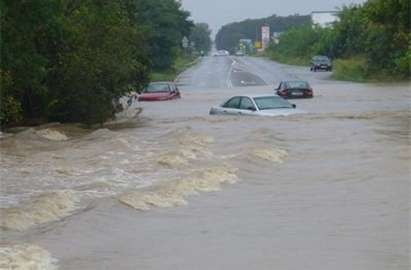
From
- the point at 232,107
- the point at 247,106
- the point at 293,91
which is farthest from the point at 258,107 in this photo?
the point at 293,91

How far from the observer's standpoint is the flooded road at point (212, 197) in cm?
991

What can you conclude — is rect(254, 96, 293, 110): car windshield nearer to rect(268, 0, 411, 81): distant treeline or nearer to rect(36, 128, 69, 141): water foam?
rect(268, 0, 411, 81): distant treeline

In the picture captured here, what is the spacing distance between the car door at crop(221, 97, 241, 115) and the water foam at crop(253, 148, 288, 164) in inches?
358

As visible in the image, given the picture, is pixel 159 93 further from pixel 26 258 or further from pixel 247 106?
pixel 26 258

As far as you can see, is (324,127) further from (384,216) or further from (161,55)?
(161,55)

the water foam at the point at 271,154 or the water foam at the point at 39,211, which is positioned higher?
the water foam at the point at 39,211

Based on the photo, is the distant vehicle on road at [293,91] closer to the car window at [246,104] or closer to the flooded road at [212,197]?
the car window at [246,104]

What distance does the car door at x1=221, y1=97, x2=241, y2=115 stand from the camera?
95.8 feet

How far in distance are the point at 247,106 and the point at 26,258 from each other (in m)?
19.4

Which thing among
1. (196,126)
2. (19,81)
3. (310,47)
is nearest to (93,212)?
(19,81)

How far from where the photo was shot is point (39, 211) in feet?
41.4

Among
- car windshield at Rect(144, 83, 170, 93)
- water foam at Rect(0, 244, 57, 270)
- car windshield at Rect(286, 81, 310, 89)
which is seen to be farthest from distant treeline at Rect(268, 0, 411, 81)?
water foam at Rect(0, 244, 57, 270)

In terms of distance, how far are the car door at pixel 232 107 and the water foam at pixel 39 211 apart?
15303 mm

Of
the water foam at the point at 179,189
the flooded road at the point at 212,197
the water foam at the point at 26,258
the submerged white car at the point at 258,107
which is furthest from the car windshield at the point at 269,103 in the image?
the water foam at the point at 26,258
